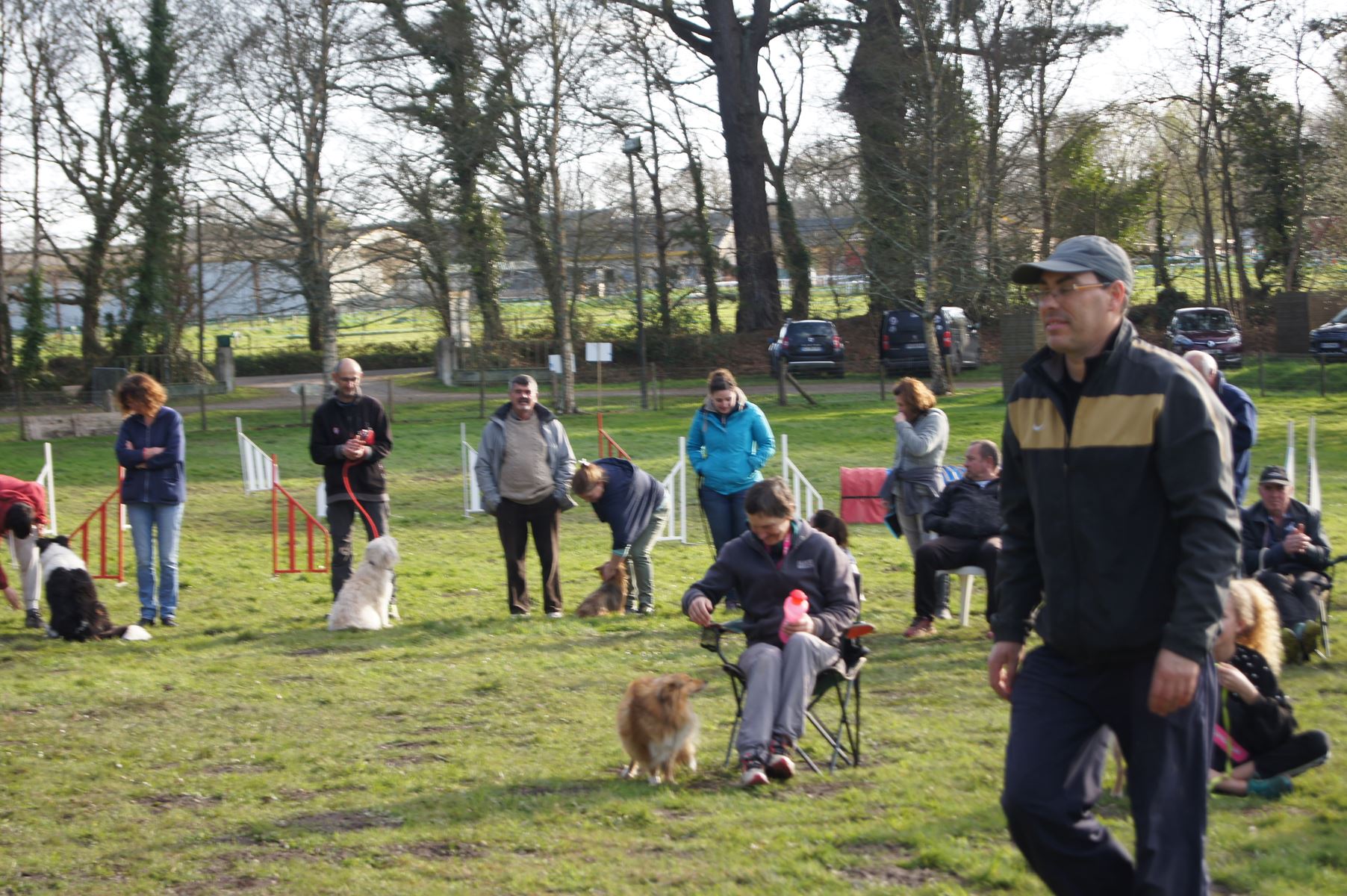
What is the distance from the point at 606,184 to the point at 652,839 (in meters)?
27.9

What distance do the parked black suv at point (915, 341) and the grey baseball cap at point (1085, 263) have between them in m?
28.4

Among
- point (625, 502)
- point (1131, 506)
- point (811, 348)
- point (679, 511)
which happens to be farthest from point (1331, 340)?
point (1131, 506)

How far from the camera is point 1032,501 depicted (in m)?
3.22

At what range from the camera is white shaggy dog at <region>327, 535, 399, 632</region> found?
9133 mm

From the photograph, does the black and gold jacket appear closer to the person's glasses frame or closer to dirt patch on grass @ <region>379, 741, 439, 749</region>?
the person's glasses frame

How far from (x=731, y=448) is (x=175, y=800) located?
4.63 metres

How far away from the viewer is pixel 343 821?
5.07 metres

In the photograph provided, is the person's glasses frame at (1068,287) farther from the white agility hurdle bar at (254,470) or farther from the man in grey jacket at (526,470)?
the white agility hurdle bar at (254,470)

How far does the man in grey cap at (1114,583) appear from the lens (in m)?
2.89

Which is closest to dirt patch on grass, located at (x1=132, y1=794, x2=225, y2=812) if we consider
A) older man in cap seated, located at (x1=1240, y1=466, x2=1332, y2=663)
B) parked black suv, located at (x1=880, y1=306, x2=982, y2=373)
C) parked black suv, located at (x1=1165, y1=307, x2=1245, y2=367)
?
older man in cap seated, located at (x1=1240, y1=466, x2=1332, y2=663)

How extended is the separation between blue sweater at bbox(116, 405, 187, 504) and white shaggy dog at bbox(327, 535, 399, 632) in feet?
4.52

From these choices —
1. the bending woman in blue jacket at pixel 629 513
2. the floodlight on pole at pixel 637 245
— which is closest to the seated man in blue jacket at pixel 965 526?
the bending woman in blue jacket at pixel 629 513

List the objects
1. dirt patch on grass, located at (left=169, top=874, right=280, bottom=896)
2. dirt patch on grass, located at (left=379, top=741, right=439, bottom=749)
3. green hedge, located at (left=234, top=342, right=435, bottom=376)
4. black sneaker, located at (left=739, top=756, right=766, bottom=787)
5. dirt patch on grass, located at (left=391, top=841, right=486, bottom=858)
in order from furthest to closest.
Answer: green hedge, located at (left=234, top=342, right=435, bottom=376) < dirt patch on grass, located at (left=379, top=741, right=439, bottom=749) < black sneaker, located at (left=739, top=756, right=766, bottom=787) < dirt patch on grass, located at (left=391, top=841, right=486, bottom=858) < dirt patch on grass, located at (left=169, top=874, right=280, bottom=896)

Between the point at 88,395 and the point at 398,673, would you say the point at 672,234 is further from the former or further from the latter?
the point at 398,673
